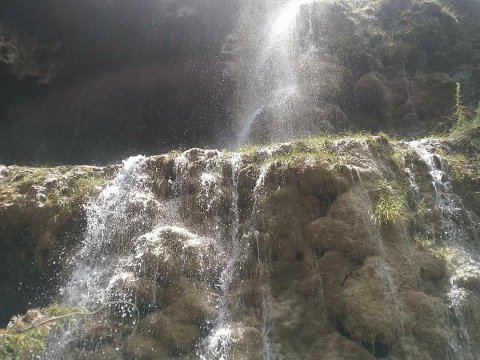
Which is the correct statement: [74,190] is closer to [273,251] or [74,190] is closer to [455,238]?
[273,251]

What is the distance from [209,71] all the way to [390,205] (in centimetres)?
887

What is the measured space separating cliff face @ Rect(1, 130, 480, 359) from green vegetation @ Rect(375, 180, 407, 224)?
20 millimetres

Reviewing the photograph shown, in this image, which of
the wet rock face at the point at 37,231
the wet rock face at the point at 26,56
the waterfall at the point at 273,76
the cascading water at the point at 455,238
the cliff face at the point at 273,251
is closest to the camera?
the cascading water at the point at 455,238

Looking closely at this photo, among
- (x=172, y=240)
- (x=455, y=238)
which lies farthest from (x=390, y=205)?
(x=172, y=240)

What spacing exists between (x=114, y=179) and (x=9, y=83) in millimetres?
7721

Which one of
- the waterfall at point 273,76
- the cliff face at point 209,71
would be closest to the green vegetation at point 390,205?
the cliff face at point 209,71

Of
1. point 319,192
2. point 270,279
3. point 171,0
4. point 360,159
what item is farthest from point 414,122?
point 171,0

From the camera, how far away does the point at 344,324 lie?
5766 mm

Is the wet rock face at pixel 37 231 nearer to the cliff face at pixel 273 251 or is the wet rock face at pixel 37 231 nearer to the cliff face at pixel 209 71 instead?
the cliff face at pixel 273 251

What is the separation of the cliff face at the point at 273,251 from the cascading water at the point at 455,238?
0.02 metres

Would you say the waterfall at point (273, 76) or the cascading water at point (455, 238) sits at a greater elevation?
the waterfall at point (273, 76)

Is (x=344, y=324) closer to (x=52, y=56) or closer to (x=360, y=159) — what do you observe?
(x=360, y=159)

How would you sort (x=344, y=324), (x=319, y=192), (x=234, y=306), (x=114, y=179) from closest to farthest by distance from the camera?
(x=344, y=324)
(x=234, y=306)
(x=319, y=192)
(x=114, y=179)

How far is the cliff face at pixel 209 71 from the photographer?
12.0 metres
